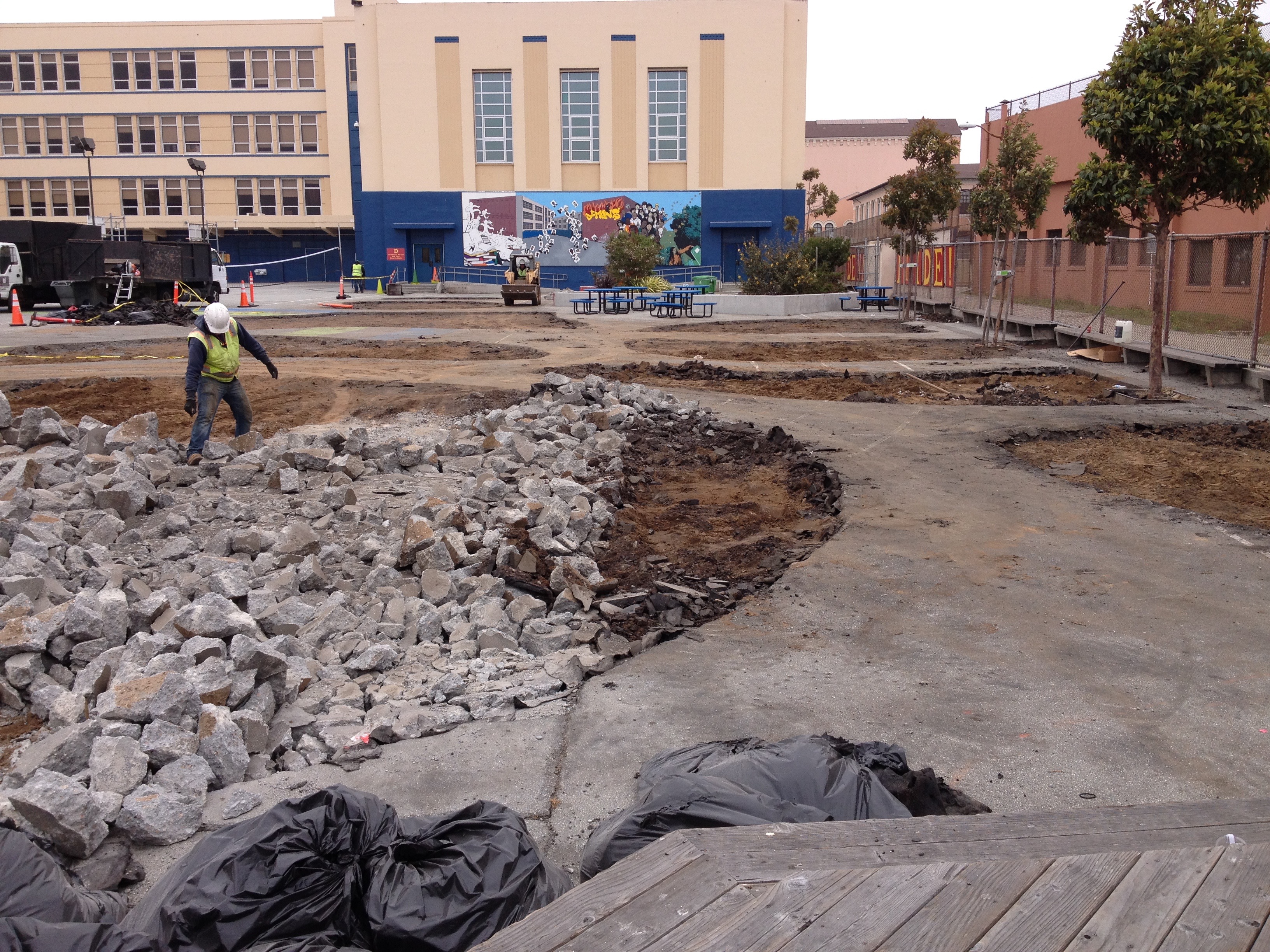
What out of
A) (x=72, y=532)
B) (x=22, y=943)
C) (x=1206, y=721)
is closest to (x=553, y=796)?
(x=22, y=943)

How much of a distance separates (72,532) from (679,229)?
46774 mm

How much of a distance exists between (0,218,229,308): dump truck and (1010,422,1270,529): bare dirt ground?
95.9 ft

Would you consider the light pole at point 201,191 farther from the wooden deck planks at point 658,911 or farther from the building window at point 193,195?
the wooden deck planks at point 658,911

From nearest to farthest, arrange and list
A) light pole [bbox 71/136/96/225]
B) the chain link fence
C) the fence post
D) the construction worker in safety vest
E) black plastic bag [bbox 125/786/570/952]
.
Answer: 1. black plastic bag [bbox 125/786/570/952]
2. the construction worker in safety vest
3. the fence post
4. the chain link fence
5. light pole [bbox 71/136/96/225]

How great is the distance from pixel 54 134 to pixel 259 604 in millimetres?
68194

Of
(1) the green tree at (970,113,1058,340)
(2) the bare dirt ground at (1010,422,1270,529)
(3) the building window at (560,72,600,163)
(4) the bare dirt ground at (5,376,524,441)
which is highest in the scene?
(3) the building window at (560,72,600,163)

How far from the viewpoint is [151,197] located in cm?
6222

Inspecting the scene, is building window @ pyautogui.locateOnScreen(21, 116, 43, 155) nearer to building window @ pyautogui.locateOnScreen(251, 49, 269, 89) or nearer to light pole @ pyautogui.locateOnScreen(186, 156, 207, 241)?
light pole @ pyautogui.locateOnScreen(186, 156, 207, 241)

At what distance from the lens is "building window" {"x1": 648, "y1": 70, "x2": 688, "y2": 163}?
51094mm

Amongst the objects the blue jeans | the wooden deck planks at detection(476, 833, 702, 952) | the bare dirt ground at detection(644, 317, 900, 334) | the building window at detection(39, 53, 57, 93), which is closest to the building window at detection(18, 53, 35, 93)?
the building window at detection(39, 53, 57, 93)

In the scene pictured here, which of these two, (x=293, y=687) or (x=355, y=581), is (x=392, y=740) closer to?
(x=293, y=687)

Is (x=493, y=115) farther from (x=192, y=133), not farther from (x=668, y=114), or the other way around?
(x=192, y=133)

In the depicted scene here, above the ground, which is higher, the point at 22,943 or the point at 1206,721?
the point at 22,943

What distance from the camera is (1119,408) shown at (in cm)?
1395
